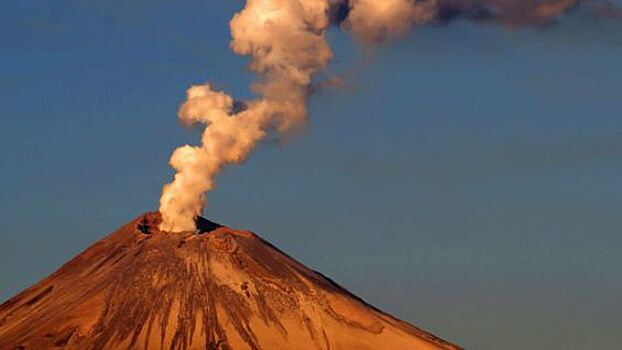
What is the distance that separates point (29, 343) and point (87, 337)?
578cm

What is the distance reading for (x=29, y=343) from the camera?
633 ft

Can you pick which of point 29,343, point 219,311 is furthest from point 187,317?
point 29,343

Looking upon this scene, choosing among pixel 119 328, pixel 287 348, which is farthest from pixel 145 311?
pixel 287 348

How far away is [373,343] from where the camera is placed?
19775 centimetres

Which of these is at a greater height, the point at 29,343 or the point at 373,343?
the point at 373,343

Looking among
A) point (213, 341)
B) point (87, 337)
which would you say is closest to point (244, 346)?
point (213, 341)

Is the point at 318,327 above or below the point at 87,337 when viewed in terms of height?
above

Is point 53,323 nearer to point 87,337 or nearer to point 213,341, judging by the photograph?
point 87,337

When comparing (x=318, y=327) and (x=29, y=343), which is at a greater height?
(x=318, y=327)

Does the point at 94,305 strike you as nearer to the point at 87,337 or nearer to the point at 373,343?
the point at 87,337

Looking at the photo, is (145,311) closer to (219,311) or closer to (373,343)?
(219,311)

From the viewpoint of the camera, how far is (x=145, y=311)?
652 ft

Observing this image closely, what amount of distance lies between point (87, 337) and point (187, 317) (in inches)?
418

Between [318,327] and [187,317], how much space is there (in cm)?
1340
